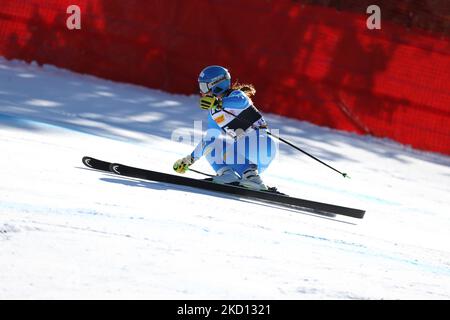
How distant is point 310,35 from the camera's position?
13.6 metres

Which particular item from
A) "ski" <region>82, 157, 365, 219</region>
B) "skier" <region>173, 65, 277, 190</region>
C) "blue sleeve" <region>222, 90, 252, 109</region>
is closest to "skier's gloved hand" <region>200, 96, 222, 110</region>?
"skier" <region>173, 65, 277, 190</region>

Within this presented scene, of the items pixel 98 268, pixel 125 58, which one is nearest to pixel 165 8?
pixel 125 58

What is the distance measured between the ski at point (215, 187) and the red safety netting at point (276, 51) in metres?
6.33

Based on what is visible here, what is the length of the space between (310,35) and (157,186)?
708cm

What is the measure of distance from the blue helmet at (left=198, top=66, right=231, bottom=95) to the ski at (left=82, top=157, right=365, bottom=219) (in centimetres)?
80

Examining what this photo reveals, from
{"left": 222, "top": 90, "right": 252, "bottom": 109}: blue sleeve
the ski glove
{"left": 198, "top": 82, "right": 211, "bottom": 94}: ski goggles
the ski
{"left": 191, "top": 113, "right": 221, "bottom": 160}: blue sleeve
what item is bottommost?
the ski

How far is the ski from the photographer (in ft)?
24.3

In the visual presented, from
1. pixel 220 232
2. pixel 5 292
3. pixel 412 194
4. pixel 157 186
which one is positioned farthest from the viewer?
pixel 412 194

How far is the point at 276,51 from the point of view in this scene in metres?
13.6

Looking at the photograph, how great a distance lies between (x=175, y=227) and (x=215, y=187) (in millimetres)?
1923

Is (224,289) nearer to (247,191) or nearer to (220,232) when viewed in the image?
(220,232)

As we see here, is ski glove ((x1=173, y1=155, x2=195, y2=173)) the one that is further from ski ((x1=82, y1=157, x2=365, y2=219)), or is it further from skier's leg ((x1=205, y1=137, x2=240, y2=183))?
skier's leg ((x1=205, y1=137, x2=240, y2=183))

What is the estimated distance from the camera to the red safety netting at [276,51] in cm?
1356

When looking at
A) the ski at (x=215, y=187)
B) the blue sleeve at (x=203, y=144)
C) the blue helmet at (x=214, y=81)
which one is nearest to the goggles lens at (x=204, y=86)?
the blue helmet at (x=214, y=81)
